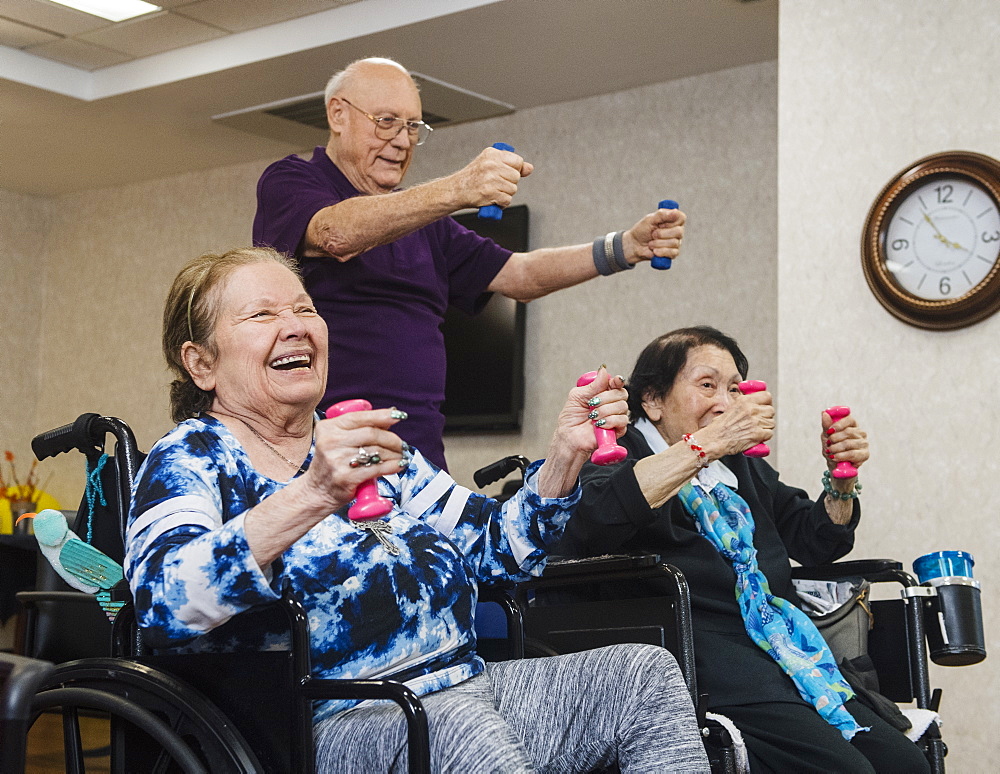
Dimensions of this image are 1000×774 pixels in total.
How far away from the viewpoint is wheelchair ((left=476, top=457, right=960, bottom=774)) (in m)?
1.96

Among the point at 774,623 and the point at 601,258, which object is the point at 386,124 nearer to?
the point at 601,258

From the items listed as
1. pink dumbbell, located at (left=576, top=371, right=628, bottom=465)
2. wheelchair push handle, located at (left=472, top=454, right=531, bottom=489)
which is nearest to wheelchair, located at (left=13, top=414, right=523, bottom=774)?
pink dumbbell, located at (left=576, top=371, right=628, bottom=465)

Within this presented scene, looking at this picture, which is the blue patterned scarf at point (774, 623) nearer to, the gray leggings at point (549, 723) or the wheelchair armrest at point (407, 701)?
the gray leggings at point (549, 723)

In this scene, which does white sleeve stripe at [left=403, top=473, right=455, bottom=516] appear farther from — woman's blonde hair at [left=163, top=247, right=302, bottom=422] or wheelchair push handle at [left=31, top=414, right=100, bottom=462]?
wheelchair push handle at [left=31, top=414, right=100, bottom=462]

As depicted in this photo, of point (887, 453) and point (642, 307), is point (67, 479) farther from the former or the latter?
point (887, 453)

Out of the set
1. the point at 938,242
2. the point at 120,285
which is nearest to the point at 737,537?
the point at 938,242

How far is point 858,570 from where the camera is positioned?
2.49 m

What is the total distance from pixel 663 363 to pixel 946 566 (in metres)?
0.71

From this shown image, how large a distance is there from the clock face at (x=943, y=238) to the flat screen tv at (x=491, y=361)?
6.98 ft

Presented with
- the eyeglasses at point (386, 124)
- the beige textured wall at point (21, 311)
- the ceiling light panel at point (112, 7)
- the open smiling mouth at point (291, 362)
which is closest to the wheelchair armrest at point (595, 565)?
the open smiling mouth at point (291, 362)

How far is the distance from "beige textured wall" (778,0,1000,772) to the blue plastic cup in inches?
29.3

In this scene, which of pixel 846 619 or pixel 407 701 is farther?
pixel 846 619

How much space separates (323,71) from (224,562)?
3.80 metres

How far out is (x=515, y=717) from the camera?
165 centimetres
